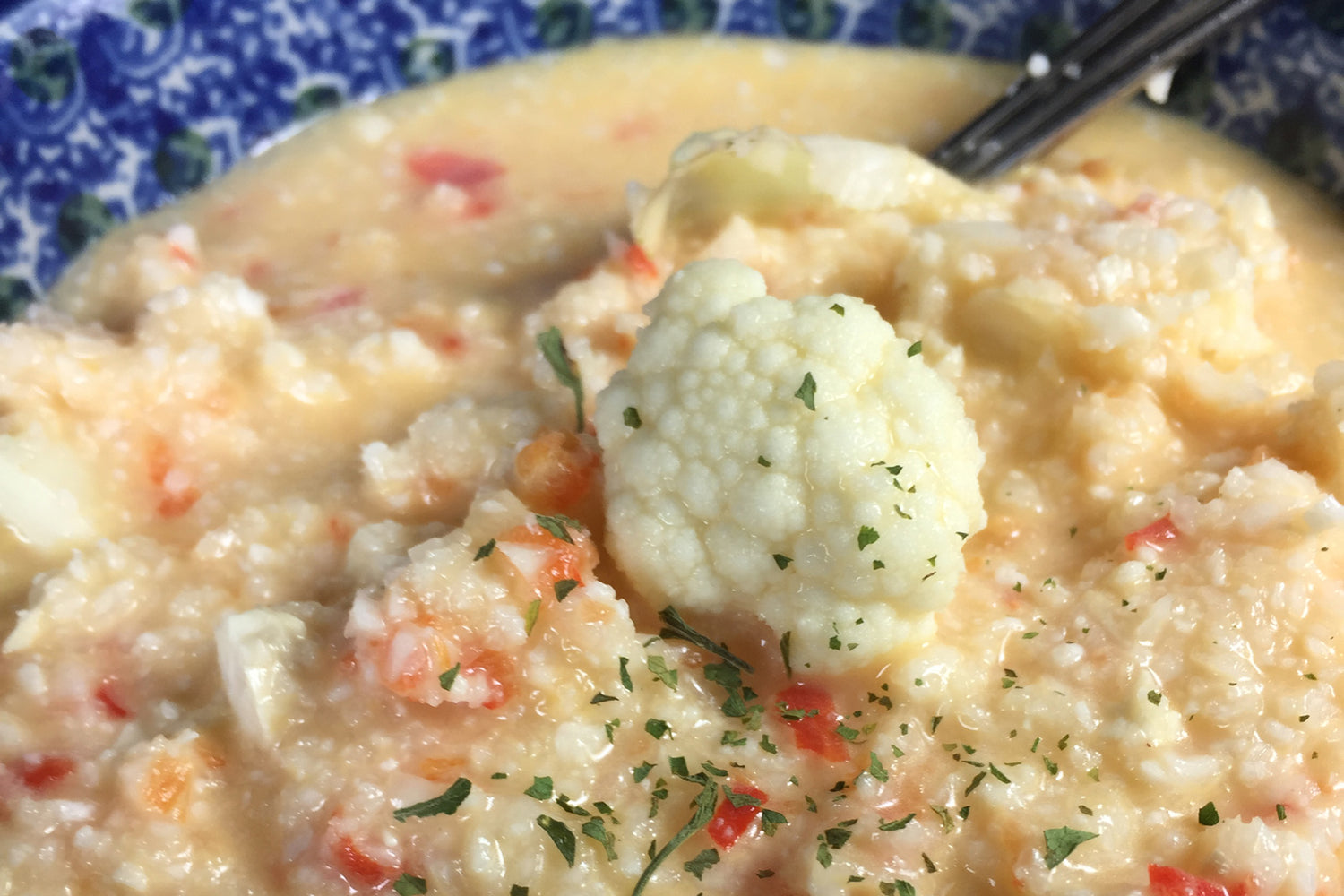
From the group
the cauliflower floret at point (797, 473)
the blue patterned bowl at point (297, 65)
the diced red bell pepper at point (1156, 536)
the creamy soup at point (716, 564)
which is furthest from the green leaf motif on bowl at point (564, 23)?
the diced red bell pepper at point (1156, 536)

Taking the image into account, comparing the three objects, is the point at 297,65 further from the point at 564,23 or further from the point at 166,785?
the point at 166,785

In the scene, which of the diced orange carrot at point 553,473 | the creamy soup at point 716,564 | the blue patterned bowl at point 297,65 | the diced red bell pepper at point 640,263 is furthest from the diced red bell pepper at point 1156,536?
the blue patterned bowl at point 297,65

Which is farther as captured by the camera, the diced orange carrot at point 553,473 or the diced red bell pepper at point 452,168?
the diced red bell pepper at point 452,168

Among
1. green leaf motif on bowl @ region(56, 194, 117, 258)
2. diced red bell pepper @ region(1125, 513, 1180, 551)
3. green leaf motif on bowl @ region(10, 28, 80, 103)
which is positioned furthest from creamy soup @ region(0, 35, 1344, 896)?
green leaf motif on bowl @ region(10, 28, 80, 103)

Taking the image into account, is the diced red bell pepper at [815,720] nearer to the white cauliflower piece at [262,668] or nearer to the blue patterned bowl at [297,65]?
the white cauliflower piece at [262,668]

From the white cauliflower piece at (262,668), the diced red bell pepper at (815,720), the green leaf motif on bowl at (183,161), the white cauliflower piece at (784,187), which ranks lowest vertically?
the diced red bell pepper at (815,720)

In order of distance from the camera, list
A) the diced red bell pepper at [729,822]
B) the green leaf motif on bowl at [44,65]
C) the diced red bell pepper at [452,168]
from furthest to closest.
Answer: the diced red bell pepper at [452,168]
the green leaf motif on bowl at [44,65]
the diced red bell pepper at [729,822]

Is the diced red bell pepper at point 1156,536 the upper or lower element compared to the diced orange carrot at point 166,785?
upper

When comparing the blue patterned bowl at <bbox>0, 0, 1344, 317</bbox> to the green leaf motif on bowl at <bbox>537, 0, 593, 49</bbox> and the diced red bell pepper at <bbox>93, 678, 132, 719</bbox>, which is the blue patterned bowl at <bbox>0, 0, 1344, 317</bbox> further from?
the diced red bell pepper at <bbox>93, 678, 132, 719</bbox>

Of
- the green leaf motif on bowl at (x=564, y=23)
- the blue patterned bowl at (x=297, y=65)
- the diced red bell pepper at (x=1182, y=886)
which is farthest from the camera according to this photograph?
the green leaf motif on bowl at (x=564, y=23)
